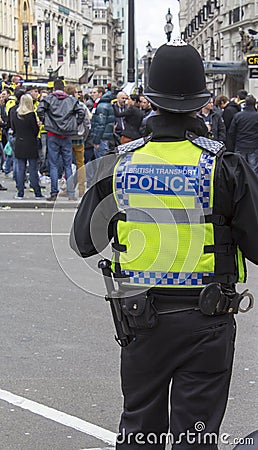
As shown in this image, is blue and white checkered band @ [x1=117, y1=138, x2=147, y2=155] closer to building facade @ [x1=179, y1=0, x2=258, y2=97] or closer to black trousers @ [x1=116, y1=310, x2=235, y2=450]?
black trousers @ [x1=116, y1=310, x2=235, y2=450]

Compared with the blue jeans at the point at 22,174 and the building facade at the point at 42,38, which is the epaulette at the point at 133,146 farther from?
the building facade at the point at 42,38

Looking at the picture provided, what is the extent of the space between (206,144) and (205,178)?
14 centimetres

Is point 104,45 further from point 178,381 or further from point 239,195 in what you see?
point 178,381

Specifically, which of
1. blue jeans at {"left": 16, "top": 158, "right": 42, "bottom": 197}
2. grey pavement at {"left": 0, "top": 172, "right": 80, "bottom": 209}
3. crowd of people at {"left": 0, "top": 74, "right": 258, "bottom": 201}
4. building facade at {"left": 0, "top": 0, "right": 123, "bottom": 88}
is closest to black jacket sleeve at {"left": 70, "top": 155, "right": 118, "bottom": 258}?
crowd of people at {"left": 0, "top": 74, "right": 258, "bottom": 201}

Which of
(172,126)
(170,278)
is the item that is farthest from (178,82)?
(170,278)

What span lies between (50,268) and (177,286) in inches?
256

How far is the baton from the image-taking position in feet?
11.6

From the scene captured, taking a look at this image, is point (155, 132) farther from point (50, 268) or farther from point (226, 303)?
point (50, 268)

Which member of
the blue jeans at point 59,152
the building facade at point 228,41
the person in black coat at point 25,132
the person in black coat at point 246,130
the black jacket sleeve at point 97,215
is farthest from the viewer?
the building facade at point 228,41

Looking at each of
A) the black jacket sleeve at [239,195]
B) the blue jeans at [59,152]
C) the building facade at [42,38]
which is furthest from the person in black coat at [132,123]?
the building facade at [42,38]

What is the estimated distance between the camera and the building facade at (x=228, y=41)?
A: 44.7 meters

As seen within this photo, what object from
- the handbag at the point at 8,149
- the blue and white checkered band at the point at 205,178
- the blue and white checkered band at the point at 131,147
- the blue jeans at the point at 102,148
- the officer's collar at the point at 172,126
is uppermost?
the officer's collar at the point at 172,126

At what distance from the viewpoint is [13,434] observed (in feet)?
16.3

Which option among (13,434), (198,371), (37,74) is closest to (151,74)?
(198,371)
